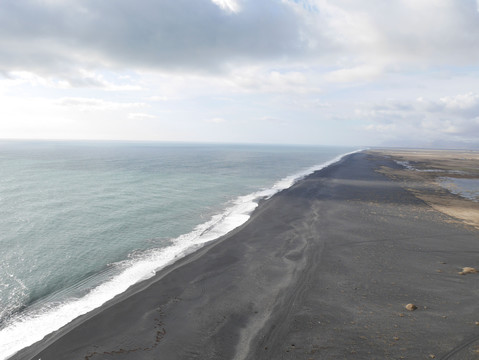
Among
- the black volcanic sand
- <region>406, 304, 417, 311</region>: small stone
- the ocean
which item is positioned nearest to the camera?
the black volcanic sand

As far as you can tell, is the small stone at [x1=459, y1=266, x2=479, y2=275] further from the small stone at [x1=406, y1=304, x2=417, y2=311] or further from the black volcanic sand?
the small stone at [x1=406, y1=304, x2=417, y2=311]

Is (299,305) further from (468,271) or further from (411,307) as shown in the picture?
(468,271)

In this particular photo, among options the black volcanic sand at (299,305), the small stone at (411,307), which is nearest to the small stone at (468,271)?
the black volcanic sand at (299,305)

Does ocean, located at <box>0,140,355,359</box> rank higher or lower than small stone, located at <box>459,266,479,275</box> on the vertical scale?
lower

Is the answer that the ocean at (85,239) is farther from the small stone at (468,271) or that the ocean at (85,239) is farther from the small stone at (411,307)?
the small stone at (468,271)

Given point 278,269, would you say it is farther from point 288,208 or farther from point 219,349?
point 288,208

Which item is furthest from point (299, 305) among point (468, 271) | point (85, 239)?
point (85, 239)

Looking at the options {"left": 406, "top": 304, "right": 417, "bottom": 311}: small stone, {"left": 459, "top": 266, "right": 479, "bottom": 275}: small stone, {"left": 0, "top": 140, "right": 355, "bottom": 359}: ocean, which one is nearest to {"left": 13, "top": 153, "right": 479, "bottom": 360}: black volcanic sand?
{"left": 406, "top": 304, "right": 417, "bottom": 311}: small stone

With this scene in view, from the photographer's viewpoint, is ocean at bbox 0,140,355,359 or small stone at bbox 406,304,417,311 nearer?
small stone at bbox 406,304,417,311
